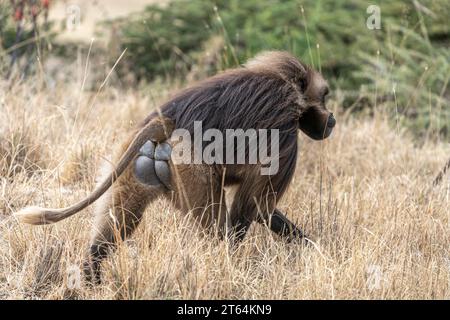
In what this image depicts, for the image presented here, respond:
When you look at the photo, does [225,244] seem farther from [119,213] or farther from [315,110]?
[315,110]

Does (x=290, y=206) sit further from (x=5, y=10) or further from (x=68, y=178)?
(x=5, y=10)

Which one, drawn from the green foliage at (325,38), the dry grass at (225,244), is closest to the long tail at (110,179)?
the dry grass at (225,244)

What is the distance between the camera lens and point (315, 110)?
4.99 m

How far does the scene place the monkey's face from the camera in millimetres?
4902

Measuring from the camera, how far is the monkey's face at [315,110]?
4.90 m

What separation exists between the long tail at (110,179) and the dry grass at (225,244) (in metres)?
0.28

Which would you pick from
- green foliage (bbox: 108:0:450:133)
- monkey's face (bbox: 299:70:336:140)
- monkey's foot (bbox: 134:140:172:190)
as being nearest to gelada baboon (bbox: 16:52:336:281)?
monkey's foot (bbox: 134:140:172:190)

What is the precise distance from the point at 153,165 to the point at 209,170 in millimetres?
296

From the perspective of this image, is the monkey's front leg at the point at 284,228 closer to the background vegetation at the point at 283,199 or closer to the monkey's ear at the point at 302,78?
the background vegetation at the point at 283,199

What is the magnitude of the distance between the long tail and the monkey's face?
943mm

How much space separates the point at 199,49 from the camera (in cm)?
991

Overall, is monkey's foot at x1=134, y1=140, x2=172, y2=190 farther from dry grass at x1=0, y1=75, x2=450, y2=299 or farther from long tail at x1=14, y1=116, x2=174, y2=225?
dry grass at x1=0, y1=75, x2=450, y2=299

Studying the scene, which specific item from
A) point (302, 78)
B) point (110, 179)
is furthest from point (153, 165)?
point (302, 78)

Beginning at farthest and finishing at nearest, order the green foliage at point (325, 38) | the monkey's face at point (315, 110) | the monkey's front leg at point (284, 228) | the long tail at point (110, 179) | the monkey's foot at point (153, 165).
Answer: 1. the green foliage at point (325, 38)
2. the monkey's face at point (315, 110)
3. the monkey's front leg at point (284, 228)
4. the monkey's foot at point (153, 165)
5. the long tail at point (110, 179)
